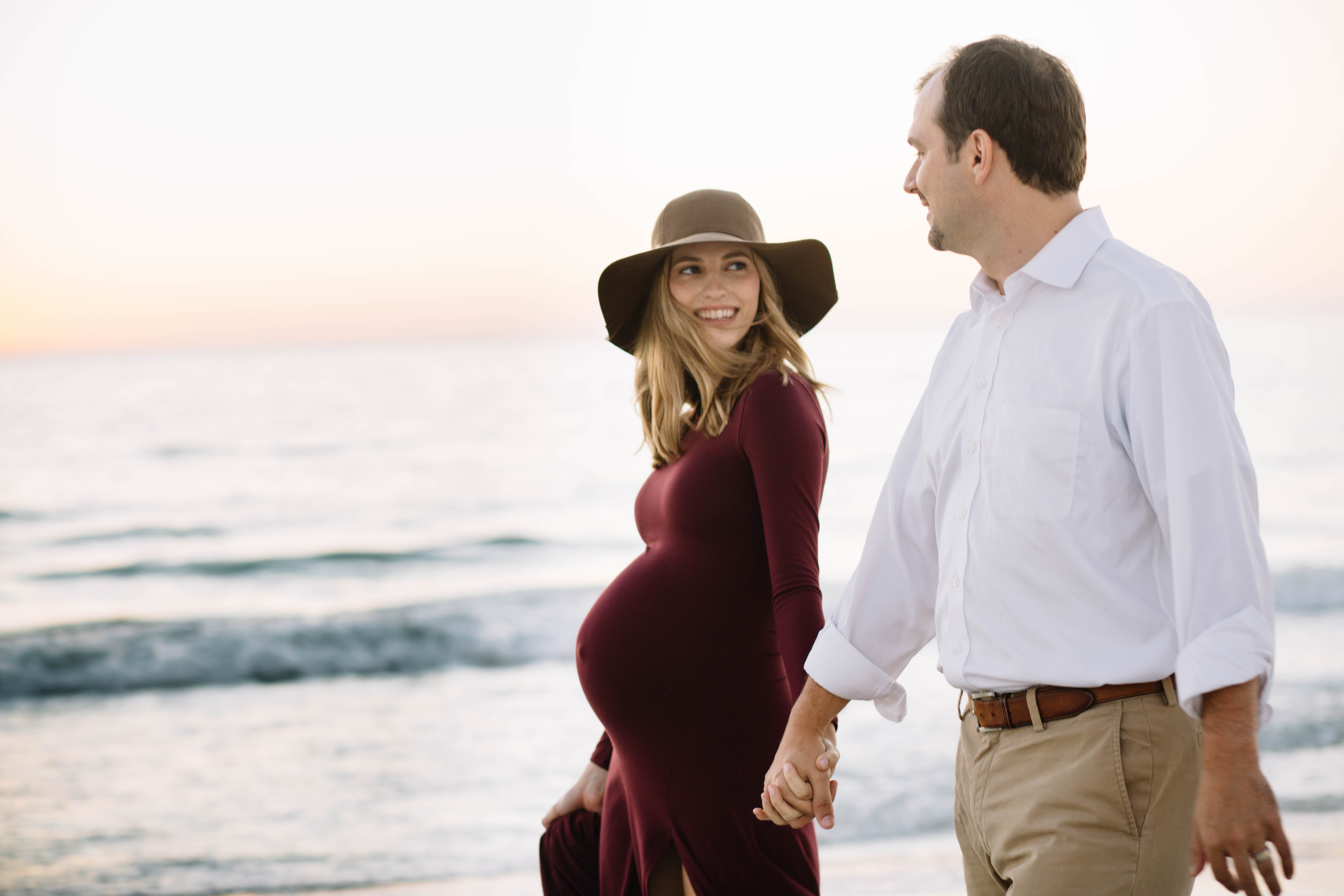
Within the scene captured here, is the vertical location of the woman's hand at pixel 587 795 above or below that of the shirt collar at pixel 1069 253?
below

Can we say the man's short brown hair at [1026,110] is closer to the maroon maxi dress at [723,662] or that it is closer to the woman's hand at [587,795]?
the maroon maxi dress at [723,662]

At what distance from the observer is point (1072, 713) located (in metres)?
1.47

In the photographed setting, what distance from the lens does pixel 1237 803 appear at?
120 centimetres

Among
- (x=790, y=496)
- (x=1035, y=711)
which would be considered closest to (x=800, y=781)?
(x=1035, y=711)

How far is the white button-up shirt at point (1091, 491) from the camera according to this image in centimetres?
128

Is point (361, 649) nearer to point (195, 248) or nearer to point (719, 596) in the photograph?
point (719, 596)

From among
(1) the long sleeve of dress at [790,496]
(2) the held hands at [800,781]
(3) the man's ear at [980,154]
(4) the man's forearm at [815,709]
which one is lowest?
(2) the held hands at [800,781]

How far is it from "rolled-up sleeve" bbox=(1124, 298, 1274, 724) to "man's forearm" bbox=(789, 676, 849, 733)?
61 cm

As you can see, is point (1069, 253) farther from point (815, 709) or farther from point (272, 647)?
point (272, 647)

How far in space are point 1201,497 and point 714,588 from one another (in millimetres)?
1093

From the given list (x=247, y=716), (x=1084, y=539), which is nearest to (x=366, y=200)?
(x=247, y=716)

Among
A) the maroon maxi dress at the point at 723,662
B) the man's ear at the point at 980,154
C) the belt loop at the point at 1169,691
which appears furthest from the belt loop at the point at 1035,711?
the man's ear at the point at 980,154

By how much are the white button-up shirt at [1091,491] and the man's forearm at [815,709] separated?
0.04 m

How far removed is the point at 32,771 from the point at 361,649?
3.82 m
